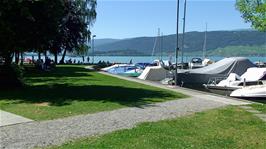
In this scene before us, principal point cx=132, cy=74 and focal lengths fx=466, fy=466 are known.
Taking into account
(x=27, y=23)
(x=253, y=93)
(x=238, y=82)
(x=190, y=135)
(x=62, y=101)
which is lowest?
(x=253, y=93)

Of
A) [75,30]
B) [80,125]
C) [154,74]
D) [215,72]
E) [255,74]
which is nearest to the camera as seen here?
[80,125]

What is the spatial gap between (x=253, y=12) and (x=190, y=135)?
Answer: 39.8 feet

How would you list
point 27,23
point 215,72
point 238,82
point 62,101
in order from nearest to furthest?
point 62,101 → point 27,23 → point 238,82 → point 215,72

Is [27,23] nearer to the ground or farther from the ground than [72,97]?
farther from the ground

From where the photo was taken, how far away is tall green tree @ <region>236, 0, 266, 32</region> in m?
19.9

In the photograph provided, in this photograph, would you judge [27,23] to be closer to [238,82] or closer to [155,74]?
[238,82]

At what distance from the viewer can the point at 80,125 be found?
12.1 m

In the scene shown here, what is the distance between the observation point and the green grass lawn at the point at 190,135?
998cm

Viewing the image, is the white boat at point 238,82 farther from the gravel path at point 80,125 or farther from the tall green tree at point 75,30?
the tall green tree at point 75,30

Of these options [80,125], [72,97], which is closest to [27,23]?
[72,97]

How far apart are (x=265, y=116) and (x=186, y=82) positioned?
83.2 ft

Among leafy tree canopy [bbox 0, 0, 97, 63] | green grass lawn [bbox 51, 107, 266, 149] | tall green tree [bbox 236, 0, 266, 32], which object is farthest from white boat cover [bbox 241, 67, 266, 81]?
green grass lawn [bbox 51, 107, 266, 149]

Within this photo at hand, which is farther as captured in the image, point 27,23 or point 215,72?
point 215,72

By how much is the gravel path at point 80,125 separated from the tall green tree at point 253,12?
549 centimetres
